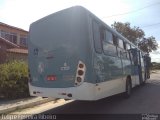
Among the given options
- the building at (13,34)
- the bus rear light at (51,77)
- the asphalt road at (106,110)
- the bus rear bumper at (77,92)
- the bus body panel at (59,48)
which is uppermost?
the building at (13,34)

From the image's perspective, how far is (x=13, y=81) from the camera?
39.7 feet

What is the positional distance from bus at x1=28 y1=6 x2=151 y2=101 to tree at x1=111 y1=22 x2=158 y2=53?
4135cm

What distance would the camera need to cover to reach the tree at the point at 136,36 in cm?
5074

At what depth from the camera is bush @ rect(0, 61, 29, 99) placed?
11.9m

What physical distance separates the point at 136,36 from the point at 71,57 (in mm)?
45451

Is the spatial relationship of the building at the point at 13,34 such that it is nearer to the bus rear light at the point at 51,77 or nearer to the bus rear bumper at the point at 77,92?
the bus rear light at the point at 51,77

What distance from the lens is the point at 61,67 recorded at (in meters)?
8.49

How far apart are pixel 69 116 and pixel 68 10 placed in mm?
3353

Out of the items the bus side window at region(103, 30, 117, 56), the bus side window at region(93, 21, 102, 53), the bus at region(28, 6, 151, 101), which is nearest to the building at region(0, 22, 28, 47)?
the bus side window at region(103, 30, 117, 56)

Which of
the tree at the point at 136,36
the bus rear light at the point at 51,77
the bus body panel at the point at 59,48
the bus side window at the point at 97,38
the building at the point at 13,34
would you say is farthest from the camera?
the tree at the point at 136,36

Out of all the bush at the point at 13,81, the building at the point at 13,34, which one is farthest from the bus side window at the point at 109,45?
the building at the point at 13,34

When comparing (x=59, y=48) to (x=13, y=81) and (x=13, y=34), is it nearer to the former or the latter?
(x=13, y=81)

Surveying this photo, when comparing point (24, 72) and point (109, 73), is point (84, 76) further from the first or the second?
point (24, 72)

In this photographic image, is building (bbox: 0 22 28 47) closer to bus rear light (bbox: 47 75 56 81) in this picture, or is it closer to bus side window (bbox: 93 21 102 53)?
bus rear light (bbox: 47 75 56 81)
